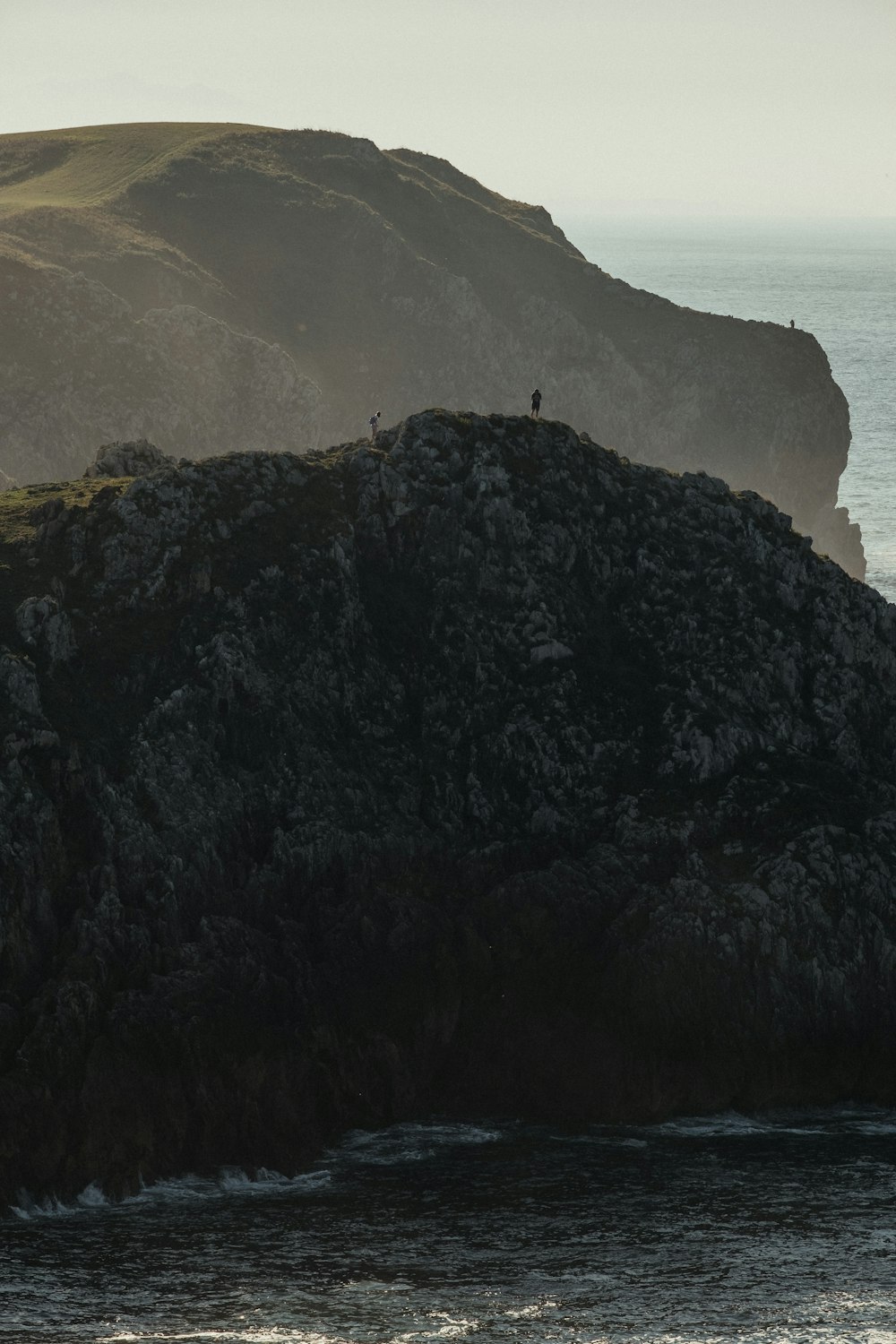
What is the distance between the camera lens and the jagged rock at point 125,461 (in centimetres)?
8800

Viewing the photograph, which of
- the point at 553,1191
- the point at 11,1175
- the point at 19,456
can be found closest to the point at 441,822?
the point at 553,1191

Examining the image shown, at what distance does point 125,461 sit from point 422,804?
86.1ft

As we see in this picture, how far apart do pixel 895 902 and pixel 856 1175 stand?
13331mm

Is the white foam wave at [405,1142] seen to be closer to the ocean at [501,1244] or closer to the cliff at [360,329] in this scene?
the ocean at [501,1244]

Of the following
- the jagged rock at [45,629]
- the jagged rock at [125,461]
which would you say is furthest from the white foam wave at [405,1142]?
the jagged rock at [125,461]

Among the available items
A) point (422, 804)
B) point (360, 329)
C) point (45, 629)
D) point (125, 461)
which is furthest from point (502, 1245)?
point (360, 329)

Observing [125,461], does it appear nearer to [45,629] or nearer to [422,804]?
[45,629]

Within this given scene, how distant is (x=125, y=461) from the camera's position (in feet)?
290

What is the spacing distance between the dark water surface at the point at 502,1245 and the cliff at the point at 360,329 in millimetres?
100872

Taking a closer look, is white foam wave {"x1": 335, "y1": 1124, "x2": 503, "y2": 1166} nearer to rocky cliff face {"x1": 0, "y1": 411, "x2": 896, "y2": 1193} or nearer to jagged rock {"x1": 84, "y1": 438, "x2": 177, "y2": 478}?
rocky cliff face {"x1": 0, "y1": 411, "x2": 896, "y2": 1193}

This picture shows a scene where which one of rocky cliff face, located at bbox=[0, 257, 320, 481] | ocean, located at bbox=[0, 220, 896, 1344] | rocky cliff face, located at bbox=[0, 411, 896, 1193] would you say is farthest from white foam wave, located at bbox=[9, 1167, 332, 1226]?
rocky cliff face, located at bbox=[0, 257, 320, 481]

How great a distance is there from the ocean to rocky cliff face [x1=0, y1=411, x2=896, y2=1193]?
2343mm

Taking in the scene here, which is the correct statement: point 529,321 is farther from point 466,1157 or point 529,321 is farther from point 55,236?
point 466,1157

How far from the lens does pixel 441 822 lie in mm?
76062
